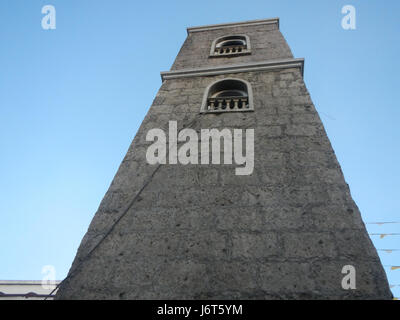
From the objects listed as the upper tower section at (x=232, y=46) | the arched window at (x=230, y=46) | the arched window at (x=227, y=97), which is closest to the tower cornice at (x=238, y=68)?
the arched window at (x=227, y=97)

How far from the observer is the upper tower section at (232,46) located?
23.4 feet

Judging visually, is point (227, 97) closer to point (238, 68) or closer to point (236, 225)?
point (238, 68)

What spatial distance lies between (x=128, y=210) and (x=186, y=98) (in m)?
2.92

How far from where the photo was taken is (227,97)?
5141mm

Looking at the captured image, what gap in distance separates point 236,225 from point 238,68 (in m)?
4.32

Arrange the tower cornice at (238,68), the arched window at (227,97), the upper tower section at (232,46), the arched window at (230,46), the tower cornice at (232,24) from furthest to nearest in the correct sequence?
the tower cornice at (232,24) → the arched window at (230,46) → the upper tower section at (232,46) → the tower cornice at (238,68) → the arched window at (227,97)

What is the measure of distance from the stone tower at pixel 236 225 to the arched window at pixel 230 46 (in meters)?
3.32

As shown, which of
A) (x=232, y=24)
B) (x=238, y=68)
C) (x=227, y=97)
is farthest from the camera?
(x=232, y=24)

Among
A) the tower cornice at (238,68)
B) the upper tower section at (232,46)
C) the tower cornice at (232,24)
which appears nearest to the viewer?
the tower cornice at (238,68)

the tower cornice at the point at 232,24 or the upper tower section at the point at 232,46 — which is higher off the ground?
the tower cornice at the point at 232,24

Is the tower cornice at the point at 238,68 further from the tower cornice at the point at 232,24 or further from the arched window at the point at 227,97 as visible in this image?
the tower cornice at the point at 232,24

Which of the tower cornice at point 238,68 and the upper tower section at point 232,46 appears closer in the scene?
the tower cornice at point 238,68

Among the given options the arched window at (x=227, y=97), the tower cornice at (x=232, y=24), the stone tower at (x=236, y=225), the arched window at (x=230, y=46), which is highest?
the tower cornice at (x=232, y=24)

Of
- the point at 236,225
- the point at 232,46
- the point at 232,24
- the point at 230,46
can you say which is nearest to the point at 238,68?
the point at 232,46
